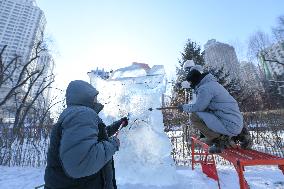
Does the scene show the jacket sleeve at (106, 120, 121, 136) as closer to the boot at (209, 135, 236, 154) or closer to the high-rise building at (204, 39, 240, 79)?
the boot at (209, 135, 236, 154)

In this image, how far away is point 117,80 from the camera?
250 inches

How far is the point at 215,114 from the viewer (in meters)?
3.87

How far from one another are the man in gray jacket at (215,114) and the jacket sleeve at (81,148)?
2.15 m

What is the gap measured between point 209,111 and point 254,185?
252 cm

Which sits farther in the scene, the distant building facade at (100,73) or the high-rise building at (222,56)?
the high-rise building at (222,56)

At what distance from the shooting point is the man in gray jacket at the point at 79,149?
75.6 inches

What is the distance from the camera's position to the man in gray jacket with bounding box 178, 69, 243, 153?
376 cm

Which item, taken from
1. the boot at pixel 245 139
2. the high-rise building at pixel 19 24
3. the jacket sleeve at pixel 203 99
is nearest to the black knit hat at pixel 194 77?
the jacket sleeve at pixel 203 99

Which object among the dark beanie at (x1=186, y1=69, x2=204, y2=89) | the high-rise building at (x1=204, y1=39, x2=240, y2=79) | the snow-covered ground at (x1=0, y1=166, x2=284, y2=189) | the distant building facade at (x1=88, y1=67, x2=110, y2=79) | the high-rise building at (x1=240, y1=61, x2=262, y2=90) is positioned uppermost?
the high-rise building at (x1=204, y1=39, x2=240, y2=79)

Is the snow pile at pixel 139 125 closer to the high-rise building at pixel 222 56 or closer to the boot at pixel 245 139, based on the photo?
the boot at pixel 245 139

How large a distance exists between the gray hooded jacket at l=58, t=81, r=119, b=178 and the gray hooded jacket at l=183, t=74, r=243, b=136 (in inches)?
79.5

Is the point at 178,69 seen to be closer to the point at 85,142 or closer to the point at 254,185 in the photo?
the point at 254,185

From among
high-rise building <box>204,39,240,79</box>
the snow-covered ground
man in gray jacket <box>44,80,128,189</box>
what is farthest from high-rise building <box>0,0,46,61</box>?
man in gray jacket <box>44,80,128,189</box>

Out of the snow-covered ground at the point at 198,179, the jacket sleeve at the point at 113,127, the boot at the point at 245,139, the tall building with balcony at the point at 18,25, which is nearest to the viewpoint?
the jacket sleeve at the point at 113,127
